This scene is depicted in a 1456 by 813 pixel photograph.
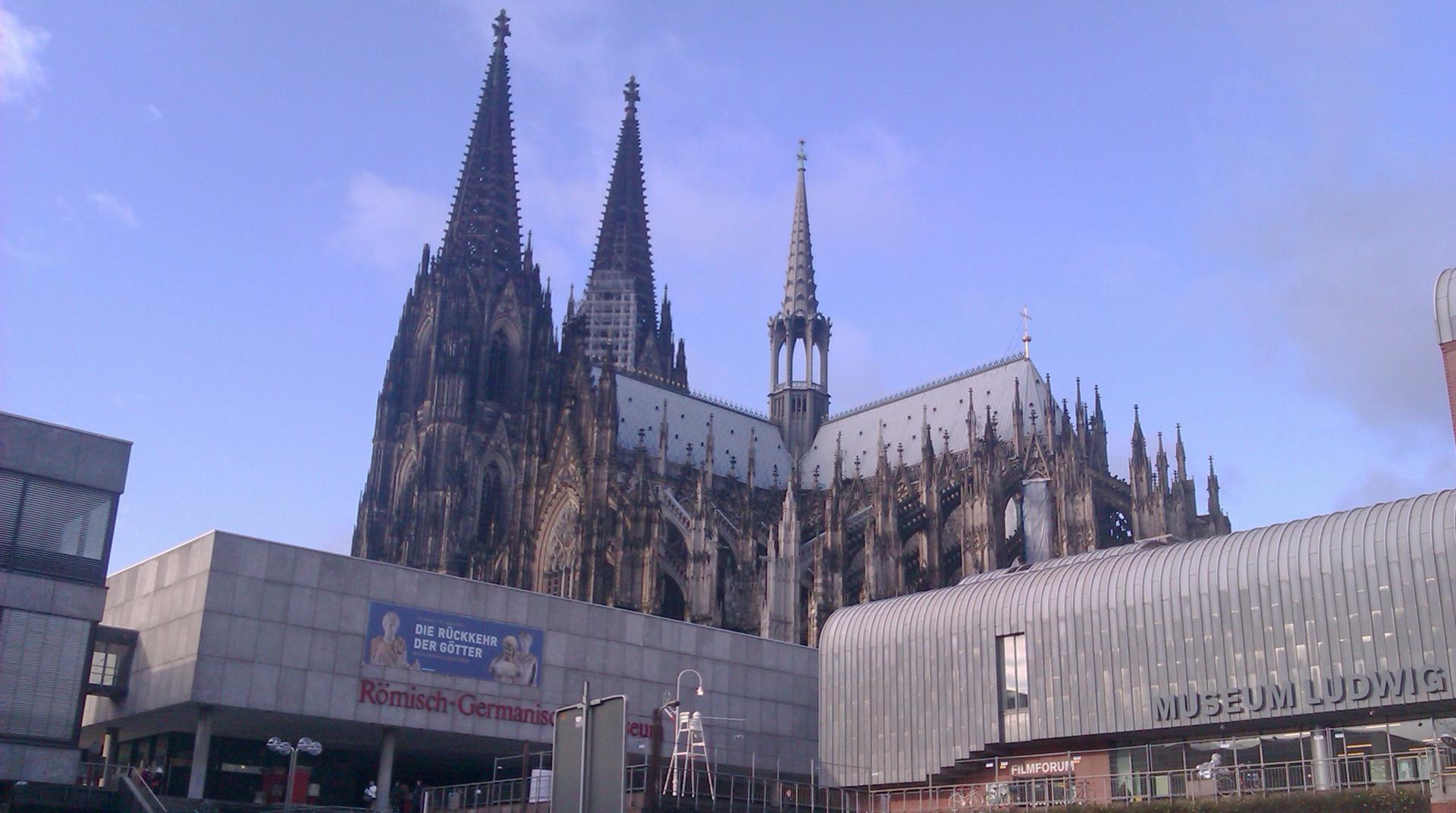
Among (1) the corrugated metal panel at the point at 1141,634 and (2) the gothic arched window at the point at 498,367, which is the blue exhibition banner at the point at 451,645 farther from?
(2) the gothic arched window at the point at 498,367

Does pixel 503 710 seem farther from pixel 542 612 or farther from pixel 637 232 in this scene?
pixel 637 232

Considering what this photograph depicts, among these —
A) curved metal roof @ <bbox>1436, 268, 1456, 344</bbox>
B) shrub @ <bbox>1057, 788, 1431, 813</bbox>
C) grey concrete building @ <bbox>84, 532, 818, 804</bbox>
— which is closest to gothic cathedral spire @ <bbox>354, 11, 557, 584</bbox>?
grey concrete building @ <bbox>84, 532, 818, 804</bbox>

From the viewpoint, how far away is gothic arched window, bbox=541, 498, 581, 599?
61.7m

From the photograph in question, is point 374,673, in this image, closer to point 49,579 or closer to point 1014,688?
point 49,579

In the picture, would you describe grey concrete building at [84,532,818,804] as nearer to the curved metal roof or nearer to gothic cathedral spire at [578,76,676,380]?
the curved metal roof

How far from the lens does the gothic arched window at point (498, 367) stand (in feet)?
245

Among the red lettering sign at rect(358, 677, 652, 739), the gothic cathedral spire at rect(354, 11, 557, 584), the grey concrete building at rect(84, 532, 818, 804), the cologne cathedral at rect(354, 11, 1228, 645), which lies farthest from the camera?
the gothic cathedral spire at rect(354, 11, 557, 584)

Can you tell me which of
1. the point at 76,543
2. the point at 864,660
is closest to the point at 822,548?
the point at 864,660

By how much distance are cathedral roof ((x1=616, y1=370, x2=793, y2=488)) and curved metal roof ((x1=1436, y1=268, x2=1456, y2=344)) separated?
43.1 metres

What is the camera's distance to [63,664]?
31188mm

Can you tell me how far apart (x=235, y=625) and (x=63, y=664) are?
3.67 metres

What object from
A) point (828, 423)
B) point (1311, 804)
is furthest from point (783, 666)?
point (828, 423)

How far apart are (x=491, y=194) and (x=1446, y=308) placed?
59649mm

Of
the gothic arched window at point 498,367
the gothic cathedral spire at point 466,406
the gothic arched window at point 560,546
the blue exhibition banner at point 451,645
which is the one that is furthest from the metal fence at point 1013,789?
the gothic arched window at point 498,367
